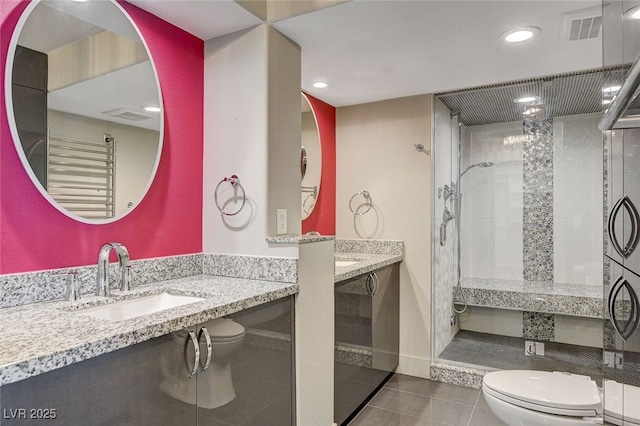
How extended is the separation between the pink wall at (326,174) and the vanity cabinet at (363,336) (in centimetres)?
67

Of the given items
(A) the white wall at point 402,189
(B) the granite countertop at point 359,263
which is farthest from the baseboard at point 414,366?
(B) the granite countertop at point 359,263

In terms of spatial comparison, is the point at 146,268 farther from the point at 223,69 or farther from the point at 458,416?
the point at 458,416

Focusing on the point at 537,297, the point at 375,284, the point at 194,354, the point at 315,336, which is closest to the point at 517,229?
the point at 537,297

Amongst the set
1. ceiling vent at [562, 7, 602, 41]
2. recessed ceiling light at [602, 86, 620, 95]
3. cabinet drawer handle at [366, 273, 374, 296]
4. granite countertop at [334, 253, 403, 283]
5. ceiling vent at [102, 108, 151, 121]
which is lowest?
cabinet drawer handle at [366, 273, 374, 296]

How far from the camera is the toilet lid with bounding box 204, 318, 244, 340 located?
138 centimetres

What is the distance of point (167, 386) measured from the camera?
1.20 metres

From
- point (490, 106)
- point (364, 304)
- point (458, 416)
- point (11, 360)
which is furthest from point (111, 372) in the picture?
point (490, 106)

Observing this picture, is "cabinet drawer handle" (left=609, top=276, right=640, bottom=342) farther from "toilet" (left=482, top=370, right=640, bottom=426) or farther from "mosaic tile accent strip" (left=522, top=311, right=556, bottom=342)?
"mosaic tile accent strip" (left=522, top=311, right=556, bottom=342)

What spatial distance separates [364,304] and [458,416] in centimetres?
92

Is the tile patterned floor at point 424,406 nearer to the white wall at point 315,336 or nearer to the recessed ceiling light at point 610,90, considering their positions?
the white wall at point 315,336

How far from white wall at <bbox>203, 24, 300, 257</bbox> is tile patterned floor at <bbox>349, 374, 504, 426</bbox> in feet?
4.38

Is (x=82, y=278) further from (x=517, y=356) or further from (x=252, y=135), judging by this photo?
(x=517, y=356)

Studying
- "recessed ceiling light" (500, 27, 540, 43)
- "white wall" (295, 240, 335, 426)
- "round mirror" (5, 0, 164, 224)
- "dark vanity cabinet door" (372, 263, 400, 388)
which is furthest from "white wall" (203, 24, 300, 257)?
"recessed ceiling light" (500, 27, 540, 43)

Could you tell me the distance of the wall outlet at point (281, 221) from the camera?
78.7 inches
